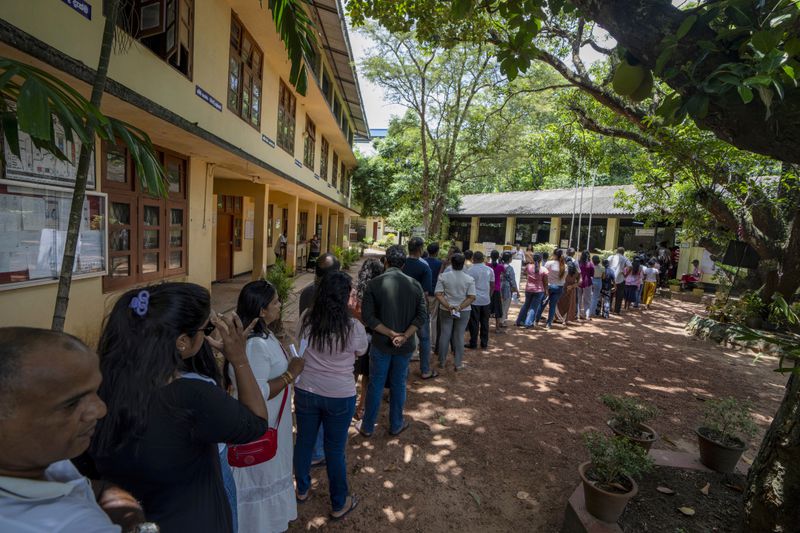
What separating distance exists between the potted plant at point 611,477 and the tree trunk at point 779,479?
0.54m

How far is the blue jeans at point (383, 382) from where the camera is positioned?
3.82 metres

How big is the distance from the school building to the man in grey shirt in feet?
12.6

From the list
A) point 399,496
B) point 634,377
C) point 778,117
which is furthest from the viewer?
point 634,377

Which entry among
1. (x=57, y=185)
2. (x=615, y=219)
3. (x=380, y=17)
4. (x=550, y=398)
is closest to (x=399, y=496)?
(x=550, y=398)

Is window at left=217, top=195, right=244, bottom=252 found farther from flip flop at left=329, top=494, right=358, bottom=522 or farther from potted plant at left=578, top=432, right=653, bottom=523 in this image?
potted plant at left=578, top=432, right=653, bottom=523

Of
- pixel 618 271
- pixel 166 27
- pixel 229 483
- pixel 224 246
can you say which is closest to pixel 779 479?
pixel 229 483

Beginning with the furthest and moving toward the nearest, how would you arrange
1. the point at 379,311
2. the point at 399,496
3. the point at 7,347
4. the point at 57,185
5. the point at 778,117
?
the point at 57,185 < the point at 379,311 < the point at 399,496 < the point at 778,117 < the point at 7,347

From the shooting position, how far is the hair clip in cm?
138

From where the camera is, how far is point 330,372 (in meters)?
2.74

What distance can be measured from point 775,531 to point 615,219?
2074 centimetres

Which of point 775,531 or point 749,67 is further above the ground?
point 749,67

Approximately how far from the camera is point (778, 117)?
5.58ft

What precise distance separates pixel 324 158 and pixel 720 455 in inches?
650

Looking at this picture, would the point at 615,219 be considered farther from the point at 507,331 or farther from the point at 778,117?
the point at 778,117
